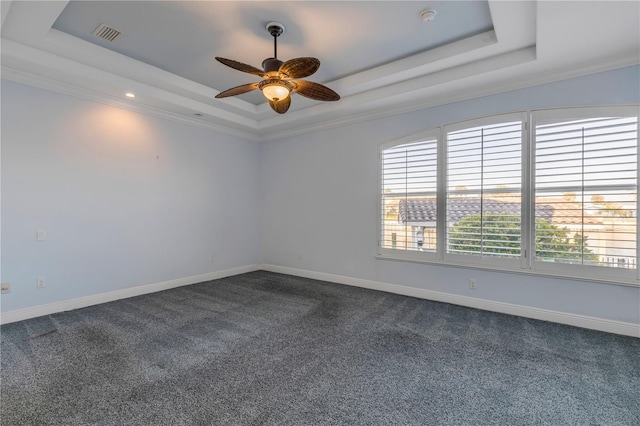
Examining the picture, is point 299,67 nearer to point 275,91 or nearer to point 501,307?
point 275,91

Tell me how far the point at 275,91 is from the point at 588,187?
3383 millimetres

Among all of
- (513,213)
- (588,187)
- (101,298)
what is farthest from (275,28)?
(101,298)

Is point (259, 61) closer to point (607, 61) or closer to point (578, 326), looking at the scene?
point (607, 61)

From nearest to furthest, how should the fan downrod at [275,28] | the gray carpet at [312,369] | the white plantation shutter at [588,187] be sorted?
the gray carpet at [312,369] → the fan downrod at [275,28] → the white plantation shutter at [588,187]

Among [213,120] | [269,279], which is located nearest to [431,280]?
[269,279]

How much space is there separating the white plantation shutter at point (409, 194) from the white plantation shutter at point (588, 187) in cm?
120

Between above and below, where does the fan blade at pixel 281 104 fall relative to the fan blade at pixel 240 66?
below

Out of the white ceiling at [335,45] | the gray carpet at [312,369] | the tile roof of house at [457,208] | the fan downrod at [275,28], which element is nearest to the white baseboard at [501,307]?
the gray carpet at [312,369]

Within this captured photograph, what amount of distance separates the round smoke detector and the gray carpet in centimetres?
301

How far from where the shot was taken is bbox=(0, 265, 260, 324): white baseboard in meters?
3.34

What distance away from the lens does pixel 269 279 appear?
529 cm

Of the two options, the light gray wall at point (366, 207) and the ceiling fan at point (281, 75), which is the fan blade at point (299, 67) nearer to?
the ceiling fan at point (281, 75)

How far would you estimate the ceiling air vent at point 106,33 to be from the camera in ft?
9.48

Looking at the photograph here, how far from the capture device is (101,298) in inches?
157
